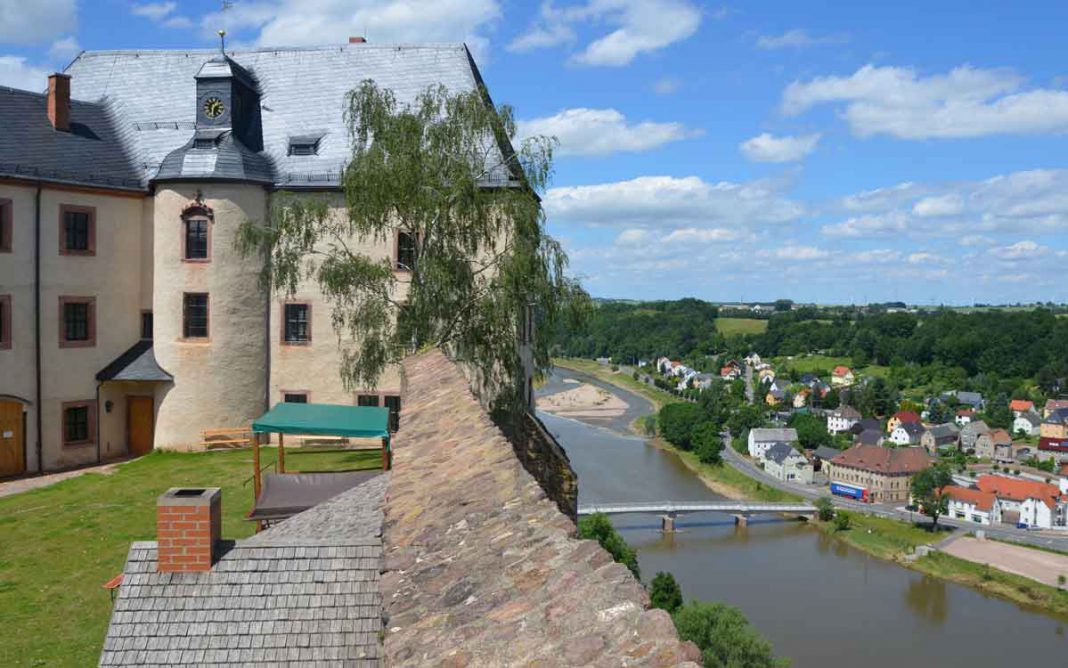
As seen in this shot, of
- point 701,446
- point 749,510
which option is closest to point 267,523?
point 749,510

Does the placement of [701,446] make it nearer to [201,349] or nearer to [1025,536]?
[1025,536]

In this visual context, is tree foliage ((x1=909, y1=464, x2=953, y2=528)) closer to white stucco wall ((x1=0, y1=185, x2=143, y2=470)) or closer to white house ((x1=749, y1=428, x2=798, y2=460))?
white house ((x1=749, y1=428, x2=798, y2=460))

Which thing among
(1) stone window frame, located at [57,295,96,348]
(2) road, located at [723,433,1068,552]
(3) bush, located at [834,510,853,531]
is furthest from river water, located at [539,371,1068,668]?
(1) stone window frame, located at [57,295,96,348]

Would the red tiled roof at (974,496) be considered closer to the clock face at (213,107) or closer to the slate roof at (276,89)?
the slate roof at (276,89)

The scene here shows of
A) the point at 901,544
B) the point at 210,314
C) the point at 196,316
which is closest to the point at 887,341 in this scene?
the point at 901,544

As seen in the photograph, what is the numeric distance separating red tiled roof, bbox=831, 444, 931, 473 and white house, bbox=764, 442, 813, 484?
259 cm

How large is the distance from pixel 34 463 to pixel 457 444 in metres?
16.5

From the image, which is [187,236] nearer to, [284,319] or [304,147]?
[284,319]

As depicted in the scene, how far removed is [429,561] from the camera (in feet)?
14.2

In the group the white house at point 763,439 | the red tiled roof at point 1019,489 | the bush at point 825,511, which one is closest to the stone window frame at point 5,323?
the bush at point 825,511

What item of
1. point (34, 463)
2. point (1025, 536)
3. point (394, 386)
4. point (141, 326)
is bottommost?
point (1025, 536)

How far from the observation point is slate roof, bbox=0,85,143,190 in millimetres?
18844

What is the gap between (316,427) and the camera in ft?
46.0

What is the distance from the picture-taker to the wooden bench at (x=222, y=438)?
66.2ft
